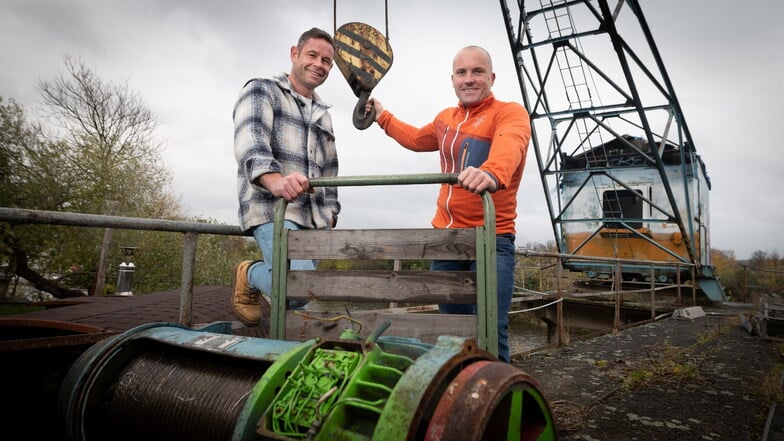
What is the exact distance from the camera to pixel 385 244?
1662mm

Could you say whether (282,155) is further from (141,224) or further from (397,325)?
(397,325)

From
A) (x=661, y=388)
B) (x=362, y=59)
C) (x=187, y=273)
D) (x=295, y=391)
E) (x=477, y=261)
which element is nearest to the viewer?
(x=295, y=391)

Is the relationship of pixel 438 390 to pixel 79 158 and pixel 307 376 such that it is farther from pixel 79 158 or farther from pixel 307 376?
pixel 79 158

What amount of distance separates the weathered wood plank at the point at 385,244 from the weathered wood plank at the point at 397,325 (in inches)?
9.1

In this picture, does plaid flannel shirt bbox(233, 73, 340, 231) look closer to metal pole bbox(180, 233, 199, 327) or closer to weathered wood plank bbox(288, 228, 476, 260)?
weathered wood plank bbox(288, 228, 476, 260)

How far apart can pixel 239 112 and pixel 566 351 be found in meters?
3.74

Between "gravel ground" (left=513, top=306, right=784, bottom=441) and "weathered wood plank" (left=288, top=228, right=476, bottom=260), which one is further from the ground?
"weathered wood plank" (left=288, top=228, right=476, bottom=260)

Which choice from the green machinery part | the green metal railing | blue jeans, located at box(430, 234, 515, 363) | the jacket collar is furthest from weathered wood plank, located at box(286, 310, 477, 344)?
the jacket collar

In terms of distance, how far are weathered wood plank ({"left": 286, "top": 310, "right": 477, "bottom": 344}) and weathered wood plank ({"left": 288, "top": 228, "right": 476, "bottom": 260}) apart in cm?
23

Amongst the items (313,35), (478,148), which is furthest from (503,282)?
(313,35)

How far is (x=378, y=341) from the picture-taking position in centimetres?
111

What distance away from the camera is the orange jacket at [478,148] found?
183 cm

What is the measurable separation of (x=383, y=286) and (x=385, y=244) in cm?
17

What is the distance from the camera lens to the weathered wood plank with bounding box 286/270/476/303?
5.08 feet
